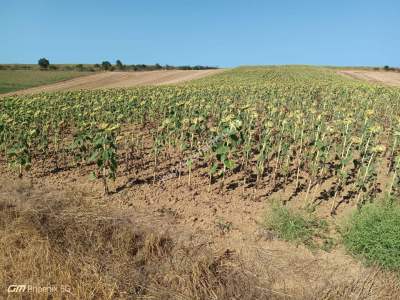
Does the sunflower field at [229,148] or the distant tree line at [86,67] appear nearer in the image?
the sunflower field at [229,148]

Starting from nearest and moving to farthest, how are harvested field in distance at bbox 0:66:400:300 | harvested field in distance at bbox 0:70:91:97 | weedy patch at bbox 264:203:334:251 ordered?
harvested field in distance at bbox 0:66:400:300 → weedy patch at bbox 264:203:334:251 → harvested field in distance at bbox 0:70:91:97

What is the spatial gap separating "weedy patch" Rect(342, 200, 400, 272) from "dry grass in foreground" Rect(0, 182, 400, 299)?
0.89ft

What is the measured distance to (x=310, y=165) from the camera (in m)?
7.98

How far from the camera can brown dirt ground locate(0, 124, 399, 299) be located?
4742 millimetres

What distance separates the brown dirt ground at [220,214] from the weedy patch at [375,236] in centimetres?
19

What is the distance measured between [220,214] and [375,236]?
7.78 feet

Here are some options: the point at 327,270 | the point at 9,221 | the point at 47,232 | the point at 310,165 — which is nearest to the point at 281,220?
the point at 327,270

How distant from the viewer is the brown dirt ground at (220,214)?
4742 millimetres

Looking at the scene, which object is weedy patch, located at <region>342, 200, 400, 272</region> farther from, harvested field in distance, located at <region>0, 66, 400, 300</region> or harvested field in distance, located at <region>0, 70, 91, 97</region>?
harvested field in distance, located at <region>0, 70, 91, 97</region>

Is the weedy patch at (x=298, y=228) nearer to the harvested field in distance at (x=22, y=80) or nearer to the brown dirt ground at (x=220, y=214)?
the brown dirt ground at (x=220, y=214)

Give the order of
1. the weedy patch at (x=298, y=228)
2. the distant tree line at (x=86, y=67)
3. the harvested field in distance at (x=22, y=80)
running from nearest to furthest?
1. the weedy patch at (x=298, y=228)
2. the harvested field in distance at (x=22, y=80)
3. the distant tree line at (x=86, y=67)
